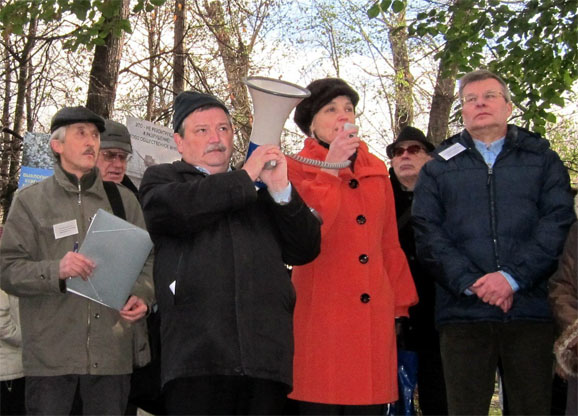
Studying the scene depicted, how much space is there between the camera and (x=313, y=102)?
3.77 meters

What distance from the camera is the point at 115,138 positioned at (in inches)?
189

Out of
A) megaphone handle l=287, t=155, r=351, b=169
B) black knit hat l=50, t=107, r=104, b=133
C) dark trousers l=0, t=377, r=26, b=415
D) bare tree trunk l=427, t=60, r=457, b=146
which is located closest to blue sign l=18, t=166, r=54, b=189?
black knit hat l=50, t=107, r=104, b=133

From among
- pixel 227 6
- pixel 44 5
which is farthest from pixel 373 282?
pixel 227 6

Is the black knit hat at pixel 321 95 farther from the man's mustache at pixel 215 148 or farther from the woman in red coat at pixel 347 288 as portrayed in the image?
the man's mustache at pixel 215 148

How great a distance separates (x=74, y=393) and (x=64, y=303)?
450mm

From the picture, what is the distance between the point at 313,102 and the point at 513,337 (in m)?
1.59

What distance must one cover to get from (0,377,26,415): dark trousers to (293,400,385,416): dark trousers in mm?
1679

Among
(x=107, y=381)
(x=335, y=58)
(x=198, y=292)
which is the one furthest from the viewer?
(x=335, y=58)

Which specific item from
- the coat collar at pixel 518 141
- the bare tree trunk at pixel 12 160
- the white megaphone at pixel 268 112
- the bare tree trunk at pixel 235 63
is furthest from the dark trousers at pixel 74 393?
the bare tree trunk at pixel 235 63

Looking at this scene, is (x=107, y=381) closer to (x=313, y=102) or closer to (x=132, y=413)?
(x=132, y=413)

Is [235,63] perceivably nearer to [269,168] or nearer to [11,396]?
[11,396]

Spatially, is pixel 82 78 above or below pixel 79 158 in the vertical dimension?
above

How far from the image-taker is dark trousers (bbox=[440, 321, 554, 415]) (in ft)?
10.9

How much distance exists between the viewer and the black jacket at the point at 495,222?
3342 mm
